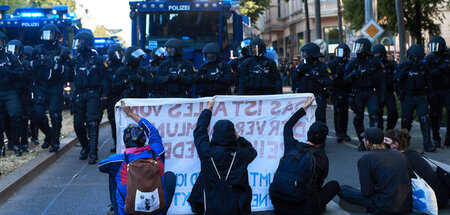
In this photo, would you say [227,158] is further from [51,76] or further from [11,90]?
[11,90]

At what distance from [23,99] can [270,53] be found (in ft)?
37.2

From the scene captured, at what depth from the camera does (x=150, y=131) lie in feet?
21.2

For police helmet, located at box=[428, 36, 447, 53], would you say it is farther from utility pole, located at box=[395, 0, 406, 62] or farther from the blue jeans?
utility pole, located at box=[395, 0, 406, 62]

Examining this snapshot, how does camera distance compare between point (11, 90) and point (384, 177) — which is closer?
point (384, 177)

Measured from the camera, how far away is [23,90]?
11.7 meters

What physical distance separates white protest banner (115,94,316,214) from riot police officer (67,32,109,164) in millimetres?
3852

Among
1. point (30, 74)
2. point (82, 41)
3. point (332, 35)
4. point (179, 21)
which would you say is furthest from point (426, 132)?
point (332, 35)

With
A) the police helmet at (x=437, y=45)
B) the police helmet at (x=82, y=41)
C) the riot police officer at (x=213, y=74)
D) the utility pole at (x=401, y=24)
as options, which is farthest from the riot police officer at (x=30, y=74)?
the utility pole at (x=401, y=24)

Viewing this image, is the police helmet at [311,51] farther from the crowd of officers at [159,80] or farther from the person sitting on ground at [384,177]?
the person sitting on ground at [384,177]

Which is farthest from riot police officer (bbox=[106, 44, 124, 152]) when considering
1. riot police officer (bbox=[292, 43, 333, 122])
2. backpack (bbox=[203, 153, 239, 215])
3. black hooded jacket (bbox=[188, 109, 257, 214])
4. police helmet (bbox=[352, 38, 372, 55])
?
backpack (bbox=[203, 153, 239, 215])

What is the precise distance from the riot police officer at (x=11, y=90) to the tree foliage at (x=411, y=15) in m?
16.6

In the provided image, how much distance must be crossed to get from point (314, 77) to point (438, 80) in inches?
88.9

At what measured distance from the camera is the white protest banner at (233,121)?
713 centimetres

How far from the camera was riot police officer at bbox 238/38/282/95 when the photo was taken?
438 inches
